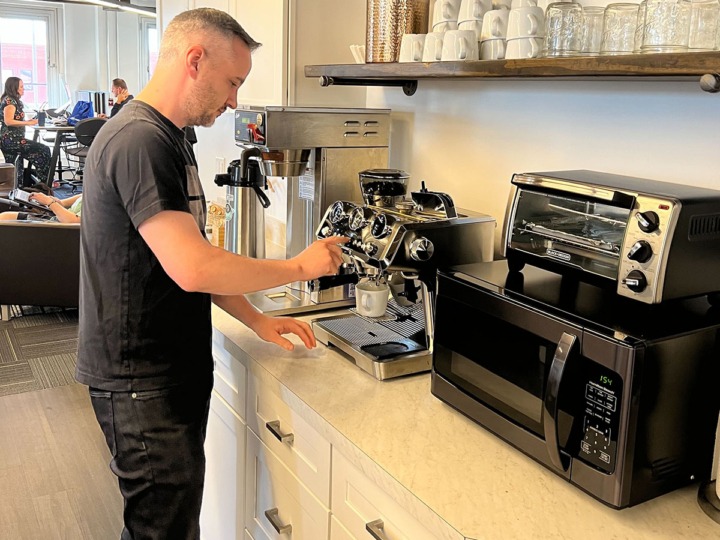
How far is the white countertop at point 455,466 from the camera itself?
110 centimetres

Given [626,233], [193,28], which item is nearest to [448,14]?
[193,28]

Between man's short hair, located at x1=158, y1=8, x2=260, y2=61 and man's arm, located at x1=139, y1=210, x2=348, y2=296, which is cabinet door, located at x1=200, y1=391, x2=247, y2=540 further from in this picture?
man's short hair, located at x1=158, y1=8, x2=260, y2=61

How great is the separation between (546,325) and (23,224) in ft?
11.9

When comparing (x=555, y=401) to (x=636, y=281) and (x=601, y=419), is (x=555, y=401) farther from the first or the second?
(x=636, y=281)

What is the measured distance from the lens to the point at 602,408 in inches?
43.5

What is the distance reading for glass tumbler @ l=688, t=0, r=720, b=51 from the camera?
4.06 ft

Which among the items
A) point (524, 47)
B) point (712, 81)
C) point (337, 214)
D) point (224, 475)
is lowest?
point (224, 475)

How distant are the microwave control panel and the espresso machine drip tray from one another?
0.56 m

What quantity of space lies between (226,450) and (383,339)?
591mm

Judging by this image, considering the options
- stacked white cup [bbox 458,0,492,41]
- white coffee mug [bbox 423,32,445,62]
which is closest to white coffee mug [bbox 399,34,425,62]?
white coffee mug [bbox 423,32,445,62]

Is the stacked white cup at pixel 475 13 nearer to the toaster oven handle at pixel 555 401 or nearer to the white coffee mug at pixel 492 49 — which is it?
the white coffee mug at pixel 492 49

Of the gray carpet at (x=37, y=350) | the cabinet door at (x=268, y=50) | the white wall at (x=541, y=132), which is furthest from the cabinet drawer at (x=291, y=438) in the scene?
the gray carpet at (x=37, y=350)

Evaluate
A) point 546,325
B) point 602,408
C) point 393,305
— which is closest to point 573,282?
point 546,325

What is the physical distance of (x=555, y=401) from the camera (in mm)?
1132
